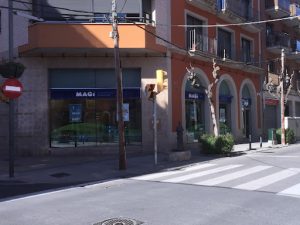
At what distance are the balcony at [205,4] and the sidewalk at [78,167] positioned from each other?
976 centimetres

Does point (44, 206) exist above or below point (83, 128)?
below

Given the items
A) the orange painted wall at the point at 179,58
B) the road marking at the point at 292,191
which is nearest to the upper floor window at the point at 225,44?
the orange painted wall at the point at 179,58

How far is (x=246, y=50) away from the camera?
34.9 meters

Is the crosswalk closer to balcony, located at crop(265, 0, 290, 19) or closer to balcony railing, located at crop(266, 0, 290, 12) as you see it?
balcony, located at crop(265, 0, 290, 19)

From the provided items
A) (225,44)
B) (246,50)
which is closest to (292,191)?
(225,44)

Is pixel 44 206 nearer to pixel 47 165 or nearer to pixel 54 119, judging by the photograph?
pixel 47 165

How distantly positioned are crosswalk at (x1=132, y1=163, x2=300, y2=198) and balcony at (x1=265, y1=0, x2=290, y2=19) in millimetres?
23686

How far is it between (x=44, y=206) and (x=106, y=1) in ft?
51.6

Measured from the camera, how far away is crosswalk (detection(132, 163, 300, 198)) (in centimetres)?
1219

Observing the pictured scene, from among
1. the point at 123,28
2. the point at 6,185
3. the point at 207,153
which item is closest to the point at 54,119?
the point at 123,28

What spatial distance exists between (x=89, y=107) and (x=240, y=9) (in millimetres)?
14918

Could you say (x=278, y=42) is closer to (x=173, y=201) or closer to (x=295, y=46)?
(x=295, y=46)

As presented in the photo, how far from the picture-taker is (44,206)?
10023 mm

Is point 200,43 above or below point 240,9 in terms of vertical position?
below
